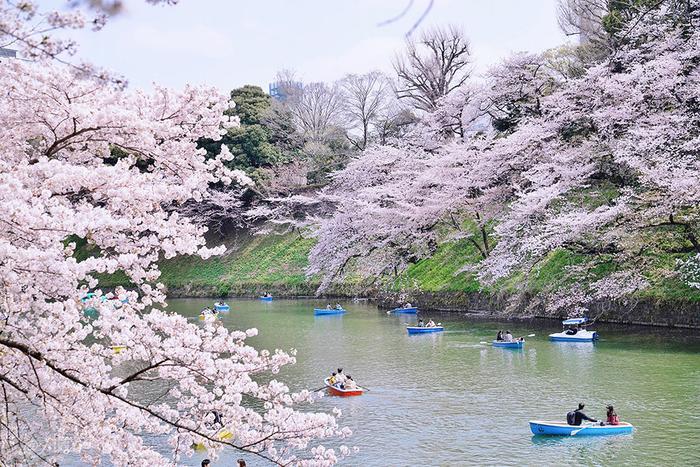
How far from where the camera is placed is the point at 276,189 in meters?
49.2

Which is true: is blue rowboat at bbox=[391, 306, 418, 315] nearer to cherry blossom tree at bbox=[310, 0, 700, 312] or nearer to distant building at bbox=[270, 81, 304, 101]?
cherry blossom tree at bbox=[310, 0, 700, 312]

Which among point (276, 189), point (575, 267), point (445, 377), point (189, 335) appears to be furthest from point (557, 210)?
point (276, 189)

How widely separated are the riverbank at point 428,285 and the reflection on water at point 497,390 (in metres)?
1.09

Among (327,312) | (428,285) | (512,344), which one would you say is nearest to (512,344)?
(512,344)

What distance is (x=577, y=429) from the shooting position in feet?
43.8

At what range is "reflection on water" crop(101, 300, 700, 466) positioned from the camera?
1265cm

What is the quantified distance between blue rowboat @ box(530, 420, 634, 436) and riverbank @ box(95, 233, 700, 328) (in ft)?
34.5

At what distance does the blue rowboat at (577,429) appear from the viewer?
1326 cm

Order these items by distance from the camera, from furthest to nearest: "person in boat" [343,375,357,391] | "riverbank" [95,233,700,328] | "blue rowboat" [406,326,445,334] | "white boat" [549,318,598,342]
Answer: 1. "blue rowboat" [406,326,445,334]
2. "riverbank" [95,233,700,328]
3. "white boat" [549,318,598,342]
4. "person in boat" [343,375,357,391]

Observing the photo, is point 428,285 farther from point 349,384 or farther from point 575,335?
point 349,384

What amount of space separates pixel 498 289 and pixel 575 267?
4.69 m

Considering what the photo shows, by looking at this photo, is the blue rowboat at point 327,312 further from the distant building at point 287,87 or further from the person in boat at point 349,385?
the distant building at point 287,87

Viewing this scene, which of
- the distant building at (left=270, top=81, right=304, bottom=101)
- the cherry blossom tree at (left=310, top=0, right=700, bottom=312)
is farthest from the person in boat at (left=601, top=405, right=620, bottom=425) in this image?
the distant building at (left=270, top=81, right=304, bottom=101)

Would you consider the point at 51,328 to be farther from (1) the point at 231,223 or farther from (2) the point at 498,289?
(1) the point at 231,223
